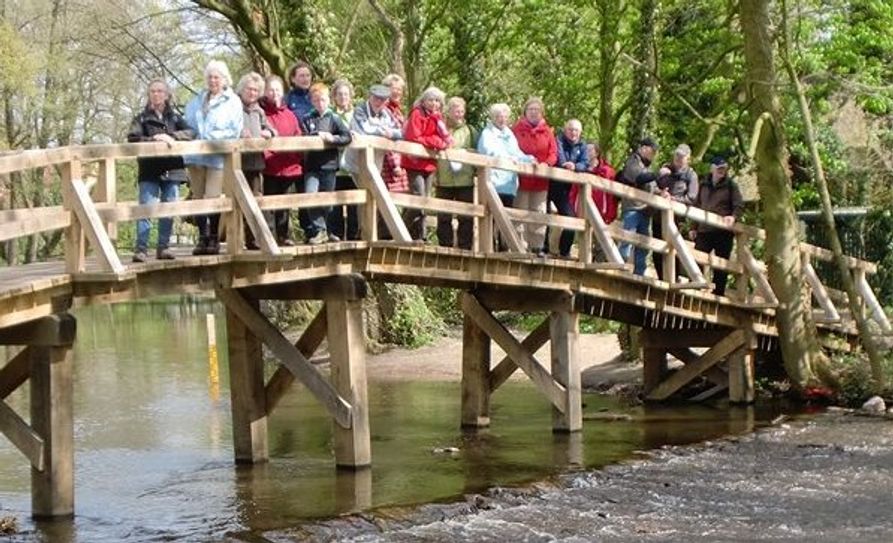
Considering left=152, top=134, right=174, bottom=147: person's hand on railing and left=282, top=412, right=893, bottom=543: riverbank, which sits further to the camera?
left=152, top=134, right=174, bottom=147: person's hand on railing

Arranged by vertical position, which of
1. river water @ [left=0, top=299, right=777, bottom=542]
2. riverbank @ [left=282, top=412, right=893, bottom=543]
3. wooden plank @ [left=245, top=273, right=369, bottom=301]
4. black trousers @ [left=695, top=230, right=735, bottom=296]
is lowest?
riverbank @ [left=282, top=412, right=893, bottom=543]

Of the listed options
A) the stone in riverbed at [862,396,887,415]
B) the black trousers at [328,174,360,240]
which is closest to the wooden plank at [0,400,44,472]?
the black trousers at [328,174,360,240]

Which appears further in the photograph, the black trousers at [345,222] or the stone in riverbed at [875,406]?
the stone in riverbed at [875,406]

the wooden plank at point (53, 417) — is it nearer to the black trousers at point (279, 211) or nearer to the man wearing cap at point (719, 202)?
the black trousers at point (279, 211)

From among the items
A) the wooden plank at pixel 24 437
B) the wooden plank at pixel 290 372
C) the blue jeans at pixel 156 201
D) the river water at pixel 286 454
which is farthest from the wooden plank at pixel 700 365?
the wooden plank at pixel 24 437

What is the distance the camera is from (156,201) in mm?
13078

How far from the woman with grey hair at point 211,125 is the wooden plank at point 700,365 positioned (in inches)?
349

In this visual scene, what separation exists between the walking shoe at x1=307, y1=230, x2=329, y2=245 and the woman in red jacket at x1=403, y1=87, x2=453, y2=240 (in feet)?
4.19

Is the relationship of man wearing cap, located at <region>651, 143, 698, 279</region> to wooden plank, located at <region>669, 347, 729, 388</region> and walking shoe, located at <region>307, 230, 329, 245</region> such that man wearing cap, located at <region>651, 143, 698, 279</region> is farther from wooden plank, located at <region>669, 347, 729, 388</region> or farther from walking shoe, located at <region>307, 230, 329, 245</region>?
walking shoe, located at <region>307, 230, 329, 245</region>

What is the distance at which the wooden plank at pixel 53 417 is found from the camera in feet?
39.7

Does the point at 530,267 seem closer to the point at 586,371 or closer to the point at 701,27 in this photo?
the point at 586,371

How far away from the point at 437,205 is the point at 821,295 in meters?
7.12

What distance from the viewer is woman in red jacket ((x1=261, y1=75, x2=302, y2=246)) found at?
1445 cm

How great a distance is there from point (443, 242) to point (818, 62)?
8.49m
